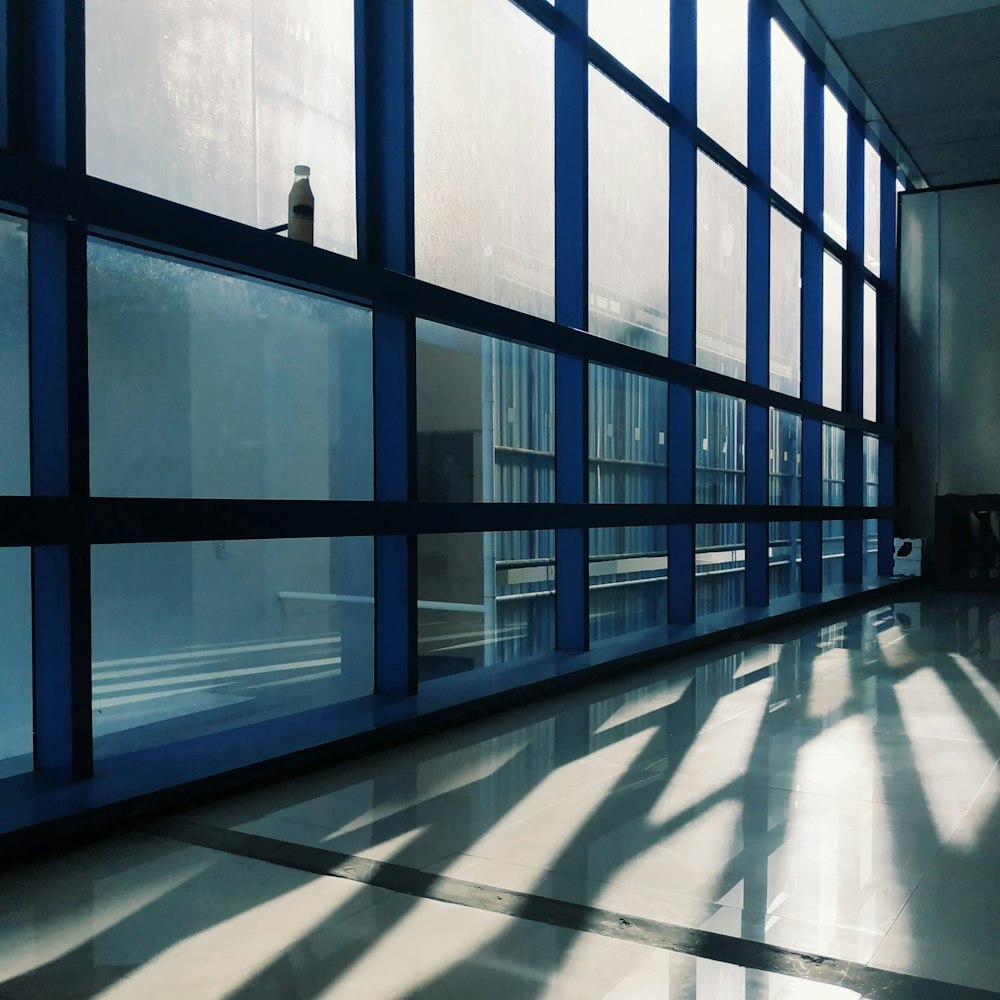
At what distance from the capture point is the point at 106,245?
2506 millimetres

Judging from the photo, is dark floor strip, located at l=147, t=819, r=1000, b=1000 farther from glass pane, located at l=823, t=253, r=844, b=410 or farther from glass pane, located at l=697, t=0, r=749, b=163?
glass pane, located at l=823, t=253, r=844, b=410

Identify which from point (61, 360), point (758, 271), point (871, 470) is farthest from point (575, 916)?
point (871, 470)

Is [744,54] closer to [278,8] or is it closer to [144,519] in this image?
[278,8]

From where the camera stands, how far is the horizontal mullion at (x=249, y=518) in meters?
2.09

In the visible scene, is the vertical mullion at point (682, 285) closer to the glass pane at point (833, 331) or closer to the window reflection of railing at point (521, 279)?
the window reflection of railing at point (521, 279)

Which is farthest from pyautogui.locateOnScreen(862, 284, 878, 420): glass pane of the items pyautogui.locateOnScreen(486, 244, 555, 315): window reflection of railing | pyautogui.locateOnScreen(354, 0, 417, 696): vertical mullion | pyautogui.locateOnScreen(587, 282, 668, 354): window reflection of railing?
pyautogui.locateOnScreen(354, 0, 417, 696): vertical mullion

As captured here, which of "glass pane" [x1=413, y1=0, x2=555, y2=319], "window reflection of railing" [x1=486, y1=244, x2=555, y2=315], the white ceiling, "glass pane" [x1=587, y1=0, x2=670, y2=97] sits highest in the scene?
the white ceiling

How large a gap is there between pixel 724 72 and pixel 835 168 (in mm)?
2497

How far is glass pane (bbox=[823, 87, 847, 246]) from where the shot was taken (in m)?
7.95

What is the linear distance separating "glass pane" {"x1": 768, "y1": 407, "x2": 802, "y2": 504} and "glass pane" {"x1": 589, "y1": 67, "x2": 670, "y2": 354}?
9.00 feet

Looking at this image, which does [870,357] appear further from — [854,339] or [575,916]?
[575,916]

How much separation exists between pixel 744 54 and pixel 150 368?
16.6 feet

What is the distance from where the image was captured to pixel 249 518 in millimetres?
2602

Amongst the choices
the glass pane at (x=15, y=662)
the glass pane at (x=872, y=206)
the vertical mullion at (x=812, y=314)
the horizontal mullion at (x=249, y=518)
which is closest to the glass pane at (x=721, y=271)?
the vertical mullion at (x=812, y=314)
